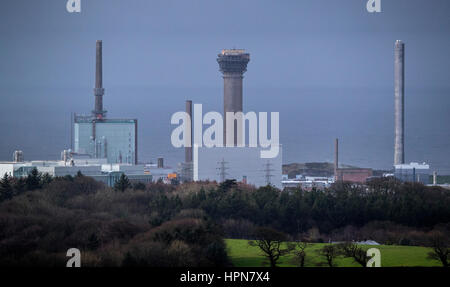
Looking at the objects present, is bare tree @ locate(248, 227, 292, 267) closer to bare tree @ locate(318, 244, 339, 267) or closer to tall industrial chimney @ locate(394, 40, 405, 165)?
bare tree @ locate(318, 244, 339, 267)

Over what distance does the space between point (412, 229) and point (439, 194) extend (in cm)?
1003

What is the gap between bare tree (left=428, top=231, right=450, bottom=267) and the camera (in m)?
21.0

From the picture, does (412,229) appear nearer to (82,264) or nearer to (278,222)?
(278,222)

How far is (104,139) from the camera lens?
2616 inches

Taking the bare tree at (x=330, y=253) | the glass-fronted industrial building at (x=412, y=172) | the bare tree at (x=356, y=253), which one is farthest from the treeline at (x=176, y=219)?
the glass-fronted industrial building at (x=412, y=172)

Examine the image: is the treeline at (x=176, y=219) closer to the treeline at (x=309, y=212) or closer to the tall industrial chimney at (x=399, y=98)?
the treeline at (x=309, y=212)

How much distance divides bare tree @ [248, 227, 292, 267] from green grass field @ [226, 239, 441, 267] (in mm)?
140

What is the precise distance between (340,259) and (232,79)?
4615cm

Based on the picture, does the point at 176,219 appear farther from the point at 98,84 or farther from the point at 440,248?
the point at 98,84

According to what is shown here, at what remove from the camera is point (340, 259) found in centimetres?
2203

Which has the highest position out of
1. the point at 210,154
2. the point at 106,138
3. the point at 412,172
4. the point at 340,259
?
the point at 106,138

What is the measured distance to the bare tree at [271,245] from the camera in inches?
872

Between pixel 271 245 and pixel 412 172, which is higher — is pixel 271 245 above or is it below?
below

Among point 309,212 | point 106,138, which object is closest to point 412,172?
point 106,138
